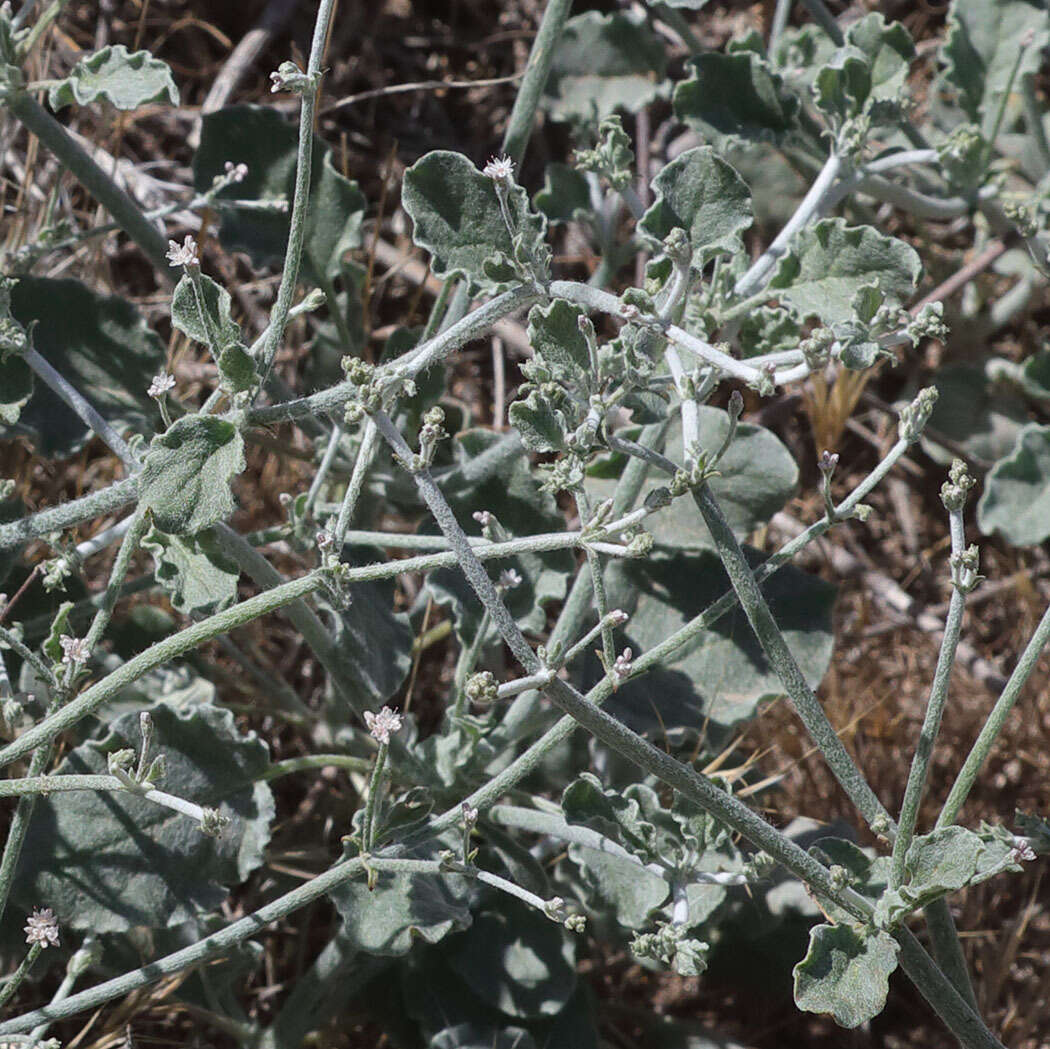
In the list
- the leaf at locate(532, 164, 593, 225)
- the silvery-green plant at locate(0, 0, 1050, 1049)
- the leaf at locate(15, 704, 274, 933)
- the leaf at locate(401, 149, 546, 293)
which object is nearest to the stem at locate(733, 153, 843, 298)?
the silvery-green plant at locate(0, 0, 1050, 1049)

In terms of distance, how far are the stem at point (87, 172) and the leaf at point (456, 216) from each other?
2.08 feet

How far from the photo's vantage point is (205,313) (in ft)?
5.78

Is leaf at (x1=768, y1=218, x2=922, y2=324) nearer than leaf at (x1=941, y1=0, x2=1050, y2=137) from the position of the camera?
Yes

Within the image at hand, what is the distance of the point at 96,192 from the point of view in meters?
2.28

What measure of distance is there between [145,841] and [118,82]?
1.31 m

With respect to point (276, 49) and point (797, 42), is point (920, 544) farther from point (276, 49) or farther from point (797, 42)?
point (276, 49)

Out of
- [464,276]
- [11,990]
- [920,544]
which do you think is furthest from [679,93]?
[11,990]

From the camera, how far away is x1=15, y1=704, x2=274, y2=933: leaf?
6.92 ft

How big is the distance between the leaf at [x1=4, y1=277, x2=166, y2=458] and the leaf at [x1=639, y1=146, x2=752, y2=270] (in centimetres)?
106

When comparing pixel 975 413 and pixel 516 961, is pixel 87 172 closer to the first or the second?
pixel 516 961

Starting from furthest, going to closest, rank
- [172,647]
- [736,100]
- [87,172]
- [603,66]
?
[603,66] → [736,100] → [87,172] → [172,647]

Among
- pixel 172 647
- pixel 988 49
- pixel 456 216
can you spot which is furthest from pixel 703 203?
pixel 988 49

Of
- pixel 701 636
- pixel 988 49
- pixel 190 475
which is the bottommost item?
pixel 701 636

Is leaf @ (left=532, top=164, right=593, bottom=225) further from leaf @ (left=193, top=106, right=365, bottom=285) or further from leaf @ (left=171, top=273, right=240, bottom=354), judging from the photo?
leaf @ (left=171, top=273, right=240, bottom=354)
